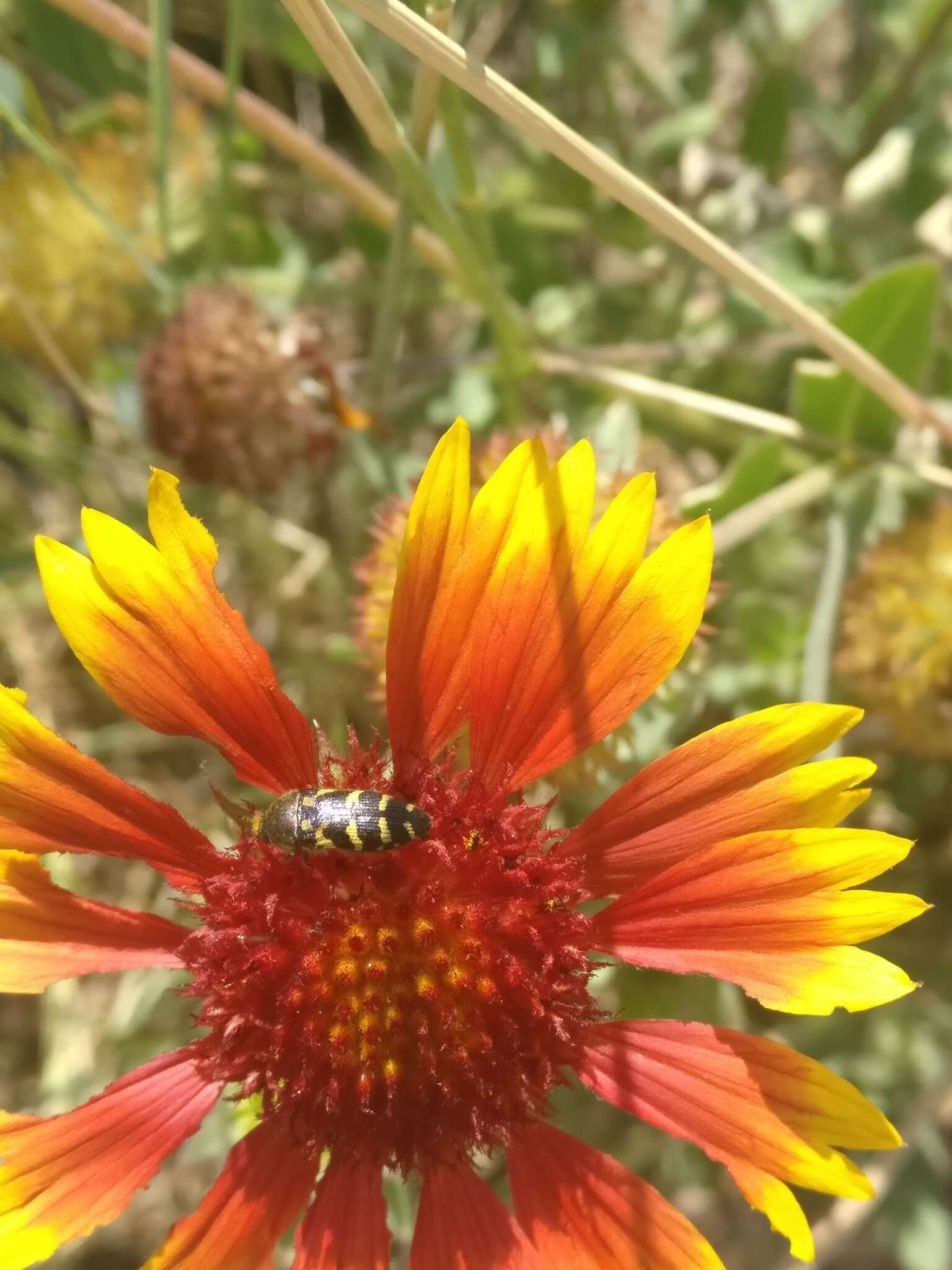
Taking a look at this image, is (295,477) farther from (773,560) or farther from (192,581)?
(773,560)

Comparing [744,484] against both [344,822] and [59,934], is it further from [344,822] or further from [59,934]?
[59,934]

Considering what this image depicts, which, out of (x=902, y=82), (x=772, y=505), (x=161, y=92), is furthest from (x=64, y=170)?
(x=902, y=82)

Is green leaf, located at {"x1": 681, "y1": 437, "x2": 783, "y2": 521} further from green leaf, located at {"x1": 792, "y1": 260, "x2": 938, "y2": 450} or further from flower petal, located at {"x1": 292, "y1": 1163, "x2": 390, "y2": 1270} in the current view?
flower petal, located at {"x1": 292, "y1": 1163, "x2": 390, "y2": 1270}

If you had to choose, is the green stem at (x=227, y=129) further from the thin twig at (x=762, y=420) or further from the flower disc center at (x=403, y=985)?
the flower disc center at (x=403, y=985)

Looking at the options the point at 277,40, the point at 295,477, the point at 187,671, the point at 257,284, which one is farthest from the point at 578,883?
the point at 277,40

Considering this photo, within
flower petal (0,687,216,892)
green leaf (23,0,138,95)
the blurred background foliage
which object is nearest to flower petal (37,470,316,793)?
flower petal (0,687,216,892)
